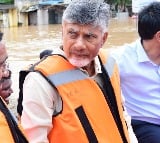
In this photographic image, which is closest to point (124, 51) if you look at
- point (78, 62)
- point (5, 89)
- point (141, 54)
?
point (141, 54)

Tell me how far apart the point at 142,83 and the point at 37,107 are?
32.3 inches

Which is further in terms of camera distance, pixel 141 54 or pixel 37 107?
pixel 141 54

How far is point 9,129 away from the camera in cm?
139

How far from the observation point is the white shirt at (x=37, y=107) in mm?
1692

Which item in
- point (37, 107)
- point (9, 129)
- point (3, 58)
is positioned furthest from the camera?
point (37, 107)

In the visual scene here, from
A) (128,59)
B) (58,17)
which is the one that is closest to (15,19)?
(58,17)

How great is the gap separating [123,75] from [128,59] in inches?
3.6

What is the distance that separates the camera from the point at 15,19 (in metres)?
36.3

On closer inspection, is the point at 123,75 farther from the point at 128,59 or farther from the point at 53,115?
the point at 53,115

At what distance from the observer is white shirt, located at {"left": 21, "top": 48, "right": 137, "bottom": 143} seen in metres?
1.69

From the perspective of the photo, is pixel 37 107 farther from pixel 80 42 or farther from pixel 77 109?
pixel 80 42

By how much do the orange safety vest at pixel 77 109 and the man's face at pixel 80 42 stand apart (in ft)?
0.13

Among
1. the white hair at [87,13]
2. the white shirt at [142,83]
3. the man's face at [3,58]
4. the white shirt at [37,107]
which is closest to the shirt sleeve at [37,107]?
the white shirt at [37,107]

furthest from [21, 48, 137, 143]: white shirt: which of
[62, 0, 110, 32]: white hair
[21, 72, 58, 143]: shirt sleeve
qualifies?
[62, 0, 110, 32]: white hair
